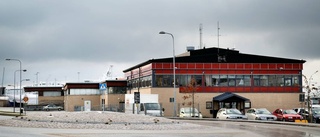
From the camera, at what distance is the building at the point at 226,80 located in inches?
2805

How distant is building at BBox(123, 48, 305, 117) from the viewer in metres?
71.2

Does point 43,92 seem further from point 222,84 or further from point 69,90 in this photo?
point 222,84

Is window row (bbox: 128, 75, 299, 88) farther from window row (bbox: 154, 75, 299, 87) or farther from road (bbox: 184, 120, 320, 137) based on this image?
road (bbox: 184, 120, 320, 137)

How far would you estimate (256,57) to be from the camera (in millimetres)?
73938

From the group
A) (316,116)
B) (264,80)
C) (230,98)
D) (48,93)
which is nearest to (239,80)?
(264,80)

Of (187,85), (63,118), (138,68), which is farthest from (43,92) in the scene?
(63,118)

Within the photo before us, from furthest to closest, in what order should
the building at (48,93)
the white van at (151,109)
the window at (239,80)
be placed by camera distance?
the building at (48,93) < the window at (239,80) < the white van at (151,109)

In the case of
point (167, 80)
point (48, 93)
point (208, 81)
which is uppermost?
point (167, 80)

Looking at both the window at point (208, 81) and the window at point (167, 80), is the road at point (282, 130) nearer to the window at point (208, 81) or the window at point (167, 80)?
the window at point (208, 81)

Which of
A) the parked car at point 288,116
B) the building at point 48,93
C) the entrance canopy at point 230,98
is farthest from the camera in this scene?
the building at point 48,93

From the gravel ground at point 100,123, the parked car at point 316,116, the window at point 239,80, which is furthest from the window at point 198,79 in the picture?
the gravel ground at point 100,123

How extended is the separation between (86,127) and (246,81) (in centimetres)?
4354

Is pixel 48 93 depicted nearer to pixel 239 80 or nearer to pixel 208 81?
pixel 208 81

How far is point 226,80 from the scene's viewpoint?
7269 cm
